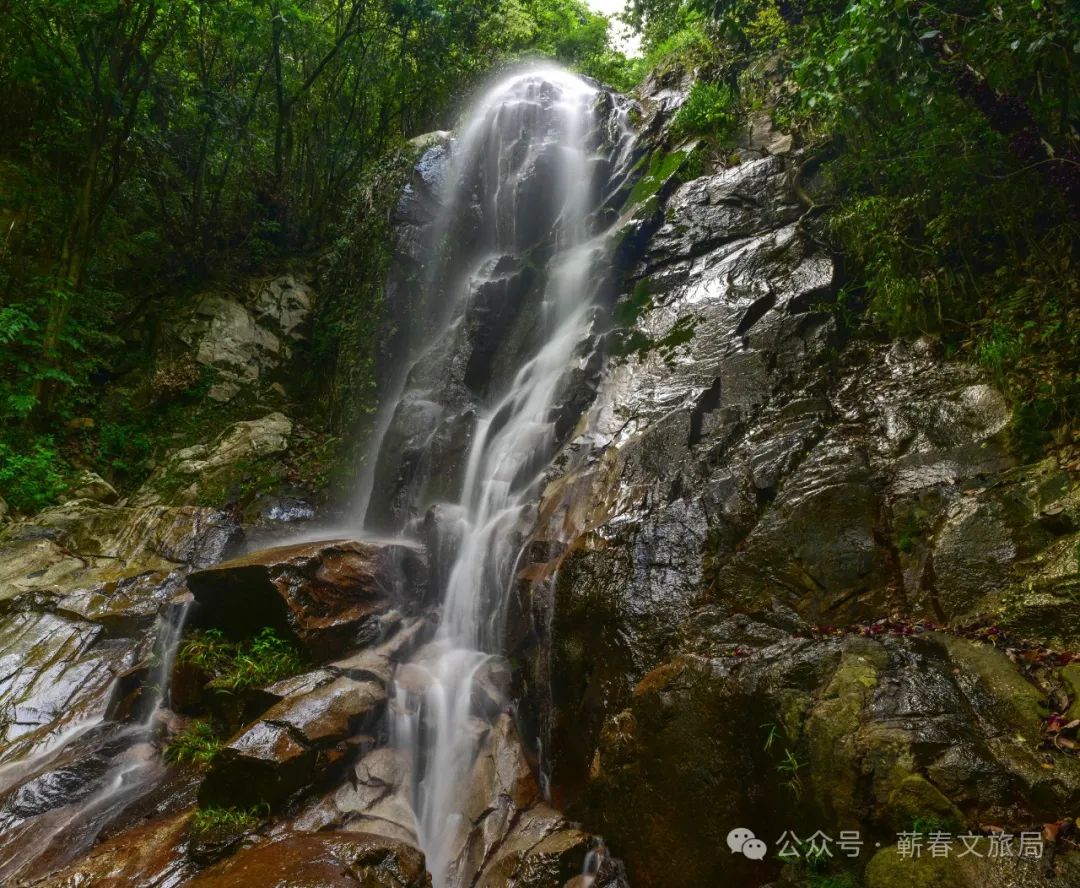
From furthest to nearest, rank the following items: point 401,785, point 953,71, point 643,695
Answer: point 401,785
point 953,71
point 643,695

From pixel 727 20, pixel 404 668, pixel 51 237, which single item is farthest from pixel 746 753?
pixel 51 237

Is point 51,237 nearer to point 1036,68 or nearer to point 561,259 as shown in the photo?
point 561,259

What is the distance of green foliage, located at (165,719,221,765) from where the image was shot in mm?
5902

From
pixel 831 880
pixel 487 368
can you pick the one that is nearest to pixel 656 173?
pixel 487 368

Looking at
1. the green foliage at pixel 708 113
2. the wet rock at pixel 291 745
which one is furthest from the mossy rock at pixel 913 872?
the green foliage at pixel 708 113

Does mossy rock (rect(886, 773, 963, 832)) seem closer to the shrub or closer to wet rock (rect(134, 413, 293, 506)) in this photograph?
the shrub

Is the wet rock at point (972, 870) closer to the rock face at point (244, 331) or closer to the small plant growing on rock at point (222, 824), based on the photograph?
the small plant growing on rock at point (222, 824)

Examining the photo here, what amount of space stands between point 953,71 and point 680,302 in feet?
11.5

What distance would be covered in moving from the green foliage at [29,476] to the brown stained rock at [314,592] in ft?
15.0

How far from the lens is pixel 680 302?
308 inches

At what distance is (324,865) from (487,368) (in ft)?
24.2

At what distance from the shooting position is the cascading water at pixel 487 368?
232 inches

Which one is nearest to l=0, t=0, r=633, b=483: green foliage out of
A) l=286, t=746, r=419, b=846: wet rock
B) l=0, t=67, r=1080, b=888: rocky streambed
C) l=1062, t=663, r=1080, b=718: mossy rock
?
l=0, t=67, r=1080, b=888: rocky streambed

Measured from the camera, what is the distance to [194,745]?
237 inches
